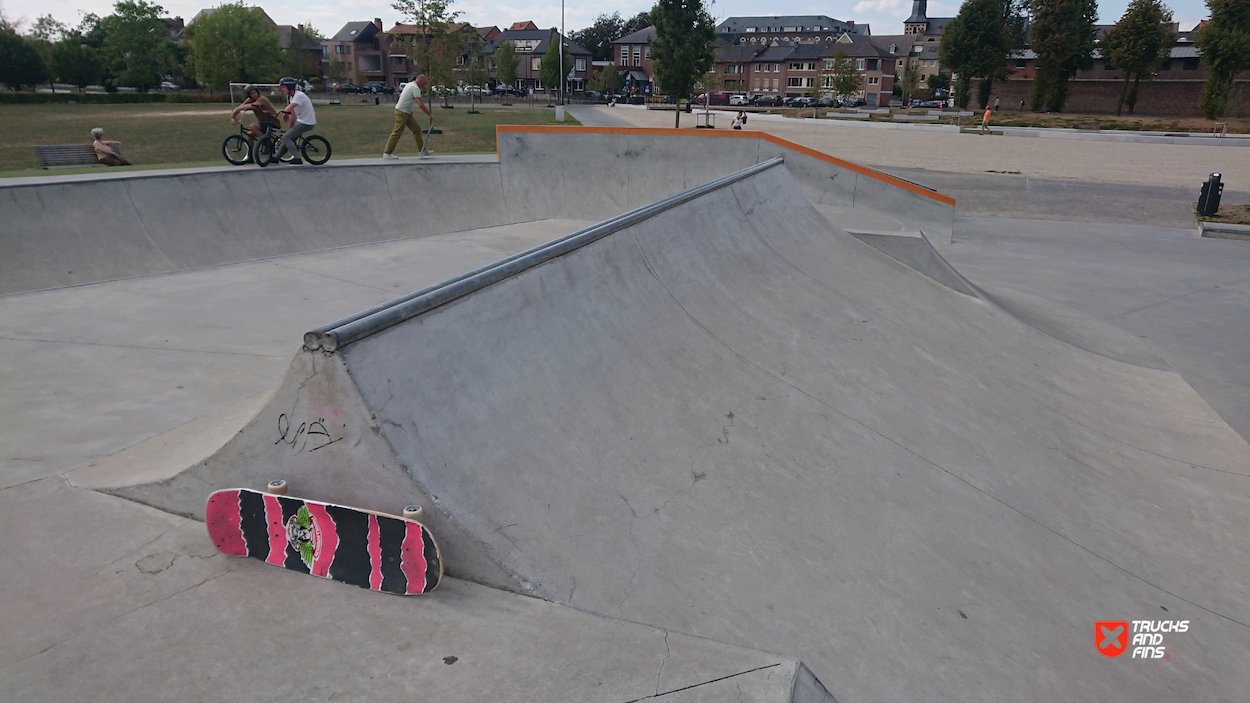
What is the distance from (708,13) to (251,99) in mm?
23375

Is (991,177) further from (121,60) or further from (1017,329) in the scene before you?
(121,60)

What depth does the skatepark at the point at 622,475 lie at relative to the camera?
8.34 ft

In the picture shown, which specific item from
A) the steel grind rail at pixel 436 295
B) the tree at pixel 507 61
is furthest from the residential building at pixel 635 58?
the steel grind rail at pixel 436 295

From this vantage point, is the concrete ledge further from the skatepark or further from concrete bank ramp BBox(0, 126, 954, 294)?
the skatepark

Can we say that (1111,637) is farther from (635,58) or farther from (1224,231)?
(635,58)

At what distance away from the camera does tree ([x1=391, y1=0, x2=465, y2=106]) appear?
4388cm

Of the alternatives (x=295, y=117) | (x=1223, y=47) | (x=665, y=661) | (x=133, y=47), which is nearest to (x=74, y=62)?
(x=133, y=47)

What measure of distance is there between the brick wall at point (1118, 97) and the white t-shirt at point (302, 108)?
71723mm

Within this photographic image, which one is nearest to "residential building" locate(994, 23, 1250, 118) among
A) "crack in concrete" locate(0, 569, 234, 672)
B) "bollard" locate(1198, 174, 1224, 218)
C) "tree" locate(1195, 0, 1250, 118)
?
"tree" locate(1195, 0, 1250, 118)

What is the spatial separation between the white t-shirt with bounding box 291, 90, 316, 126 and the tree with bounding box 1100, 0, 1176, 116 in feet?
224

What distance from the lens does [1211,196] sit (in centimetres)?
1711

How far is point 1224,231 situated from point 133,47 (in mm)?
99150

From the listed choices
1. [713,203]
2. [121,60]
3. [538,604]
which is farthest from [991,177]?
[121,60]

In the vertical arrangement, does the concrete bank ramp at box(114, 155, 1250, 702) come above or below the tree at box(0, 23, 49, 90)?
below
